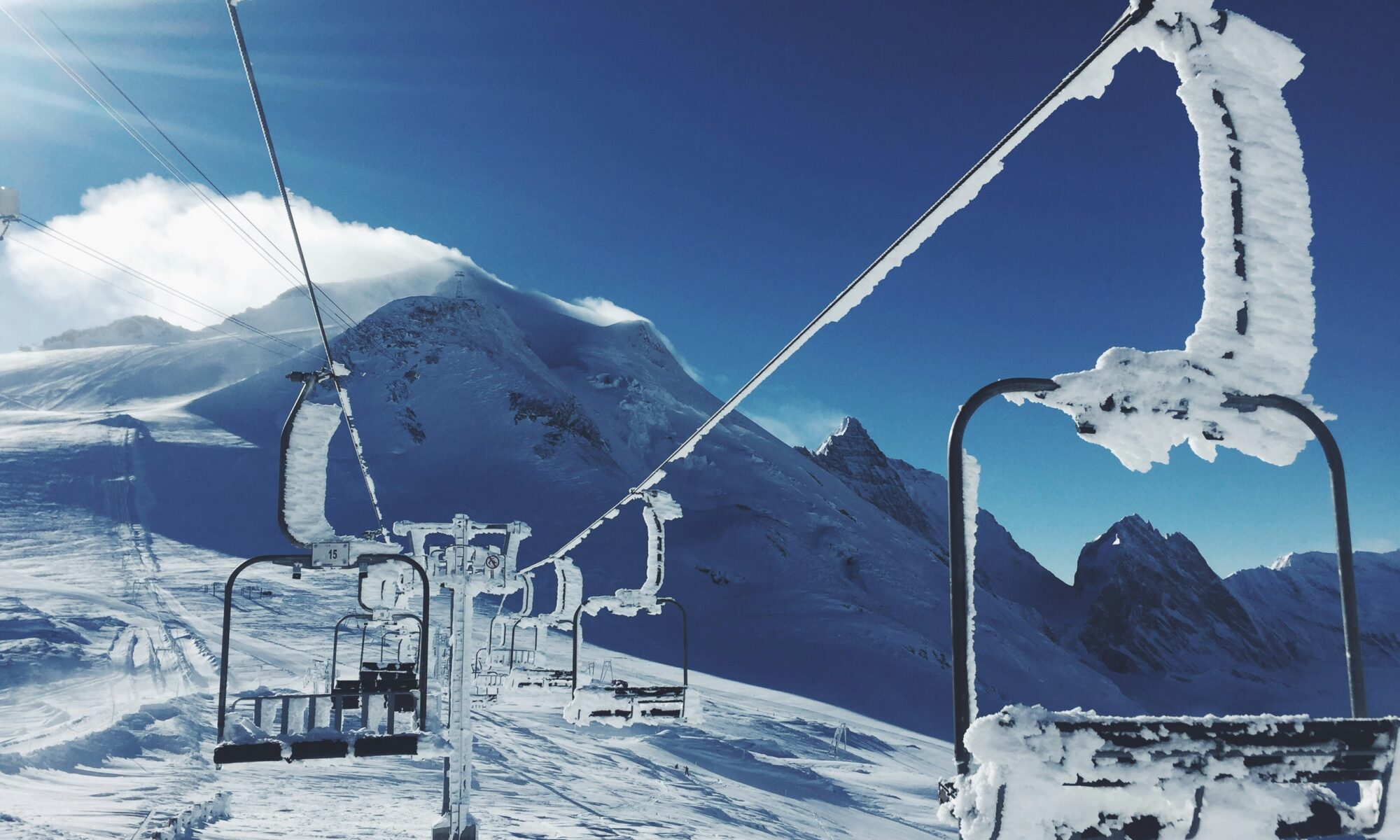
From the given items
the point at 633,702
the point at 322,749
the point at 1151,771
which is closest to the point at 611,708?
the point at 633,702

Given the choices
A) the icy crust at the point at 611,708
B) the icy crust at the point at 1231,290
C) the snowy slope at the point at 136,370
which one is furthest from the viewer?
the snowy slope at the point at 136,370

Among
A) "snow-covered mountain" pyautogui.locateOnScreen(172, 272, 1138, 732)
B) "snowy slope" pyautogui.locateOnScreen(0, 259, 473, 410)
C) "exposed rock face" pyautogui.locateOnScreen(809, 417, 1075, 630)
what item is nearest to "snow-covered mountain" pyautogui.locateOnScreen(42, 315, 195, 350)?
"snowy slope" pyautogui.locateOnScreen(0, 259, 473, 410)

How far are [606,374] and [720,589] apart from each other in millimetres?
62440

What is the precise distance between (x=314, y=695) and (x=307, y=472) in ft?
7.57

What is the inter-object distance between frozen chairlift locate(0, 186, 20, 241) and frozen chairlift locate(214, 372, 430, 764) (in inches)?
874

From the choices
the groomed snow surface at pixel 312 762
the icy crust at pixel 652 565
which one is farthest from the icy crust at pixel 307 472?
the icy crust at pixel 652 565

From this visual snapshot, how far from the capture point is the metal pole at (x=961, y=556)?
1980 mm

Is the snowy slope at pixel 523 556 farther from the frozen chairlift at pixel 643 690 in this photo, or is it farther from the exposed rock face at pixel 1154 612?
the exposed rock face at pixel 1154 612

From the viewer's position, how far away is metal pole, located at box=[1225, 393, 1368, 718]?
225 cm

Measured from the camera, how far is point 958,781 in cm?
189

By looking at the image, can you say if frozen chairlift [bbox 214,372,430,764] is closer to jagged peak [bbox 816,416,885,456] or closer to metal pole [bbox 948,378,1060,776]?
metal pole [bbox 948,378,1060,776]

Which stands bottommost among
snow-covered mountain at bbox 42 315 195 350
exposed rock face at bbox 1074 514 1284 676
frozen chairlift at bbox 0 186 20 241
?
exposed rock face at bbox 1074 514 1284 676

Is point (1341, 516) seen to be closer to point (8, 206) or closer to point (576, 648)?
point (576, 648)

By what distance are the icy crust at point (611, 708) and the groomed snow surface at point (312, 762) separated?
233 centimetres
